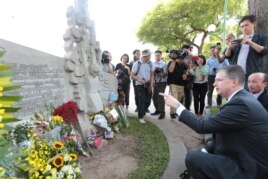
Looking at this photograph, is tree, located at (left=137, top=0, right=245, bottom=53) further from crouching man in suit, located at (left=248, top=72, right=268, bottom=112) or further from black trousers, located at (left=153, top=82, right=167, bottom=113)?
crouching man in suit, located at (left=248, top=72, right=268, bottom=112)

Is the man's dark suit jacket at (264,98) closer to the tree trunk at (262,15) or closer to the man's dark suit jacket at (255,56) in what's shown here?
the man's dark suit jacket at (255,56)

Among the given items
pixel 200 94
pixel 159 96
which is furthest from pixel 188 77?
pixel 159 96

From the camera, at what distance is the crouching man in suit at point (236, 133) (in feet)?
9.06

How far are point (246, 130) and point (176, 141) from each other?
304 centimetres

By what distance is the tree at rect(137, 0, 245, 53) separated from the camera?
2336 cm

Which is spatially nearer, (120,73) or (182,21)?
(120,73)

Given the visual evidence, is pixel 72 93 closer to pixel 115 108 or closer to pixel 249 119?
pixel 115 108

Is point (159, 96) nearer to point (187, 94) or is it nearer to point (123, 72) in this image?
point (187, 94)

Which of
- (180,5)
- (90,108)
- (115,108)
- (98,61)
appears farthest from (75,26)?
(180,5)

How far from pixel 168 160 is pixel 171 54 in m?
2.93

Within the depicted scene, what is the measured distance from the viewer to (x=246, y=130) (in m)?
2.79

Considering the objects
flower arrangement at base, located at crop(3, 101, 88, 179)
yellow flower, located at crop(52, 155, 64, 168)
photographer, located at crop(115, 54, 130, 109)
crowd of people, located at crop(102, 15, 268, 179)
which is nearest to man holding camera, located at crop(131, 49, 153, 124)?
photographer, located at crop(115, 54, 130, 109)

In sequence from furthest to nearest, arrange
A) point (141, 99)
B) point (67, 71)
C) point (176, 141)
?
point (141, 99) < point (176, 141) < point (67, 71)

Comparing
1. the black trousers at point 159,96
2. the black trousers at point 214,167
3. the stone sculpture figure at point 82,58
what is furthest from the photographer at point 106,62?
the black trousers at point 214,167
